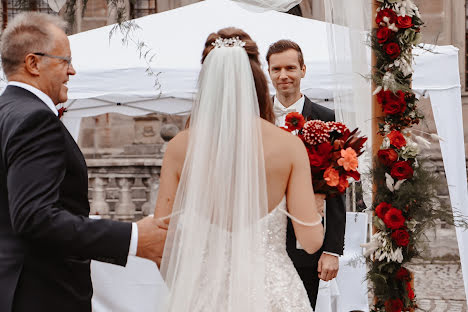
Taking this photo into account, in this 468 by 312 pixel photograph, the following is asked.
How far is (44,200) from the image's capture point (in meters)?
2.45

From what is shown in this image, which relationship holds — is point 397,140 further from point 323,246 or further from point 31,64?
point 31,64

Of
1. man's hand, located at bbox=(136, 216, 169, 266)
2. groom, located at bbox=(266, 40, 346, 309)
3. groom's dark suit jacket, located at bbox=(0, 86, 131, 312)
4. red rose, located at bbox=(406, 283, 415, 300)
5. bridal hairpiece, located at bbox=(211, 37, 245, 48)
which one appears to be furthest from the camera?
red rose, located at bbox=(406, 283, 415, 300)

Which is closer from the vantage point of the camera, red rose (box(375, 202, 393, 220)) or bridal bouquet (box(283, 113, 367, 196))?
bridal bouquet (box(283, 113, 367, 196))

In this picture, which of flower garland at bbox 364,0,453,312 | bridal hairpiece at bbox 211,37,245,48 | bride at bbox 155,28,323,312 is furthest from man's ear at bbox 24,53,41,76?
flower garland at bbox 364,0,453,312

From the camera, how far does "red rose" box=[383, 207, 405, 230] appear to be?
4.15 meters

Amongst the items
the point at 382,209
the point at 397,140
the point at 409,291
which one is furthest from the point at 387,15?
the point at 409,291

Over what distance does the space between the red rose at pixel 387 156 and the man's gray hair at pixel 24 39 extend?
7.08ft

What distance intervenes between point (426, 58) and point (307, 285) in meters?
3.54

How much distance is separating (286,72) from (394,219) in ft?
3.98

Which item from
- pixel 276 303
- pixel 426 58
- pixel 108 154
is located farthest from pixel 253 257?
pixel 108 154

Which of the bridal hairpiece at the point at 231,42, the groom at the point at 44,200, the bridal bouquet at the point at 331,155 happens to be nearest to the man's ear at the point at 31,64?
the groom at the point at 44,200

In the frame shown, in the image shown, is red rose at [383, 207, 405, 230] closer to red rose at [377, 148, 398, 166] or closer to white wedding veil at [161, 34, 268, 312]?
red rose at [377, 148, 398, 166]

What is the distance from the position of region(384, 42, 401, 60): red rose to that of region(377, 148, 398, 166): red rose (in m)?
0.54

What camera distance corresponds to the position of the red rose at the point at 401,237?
4148 mm
